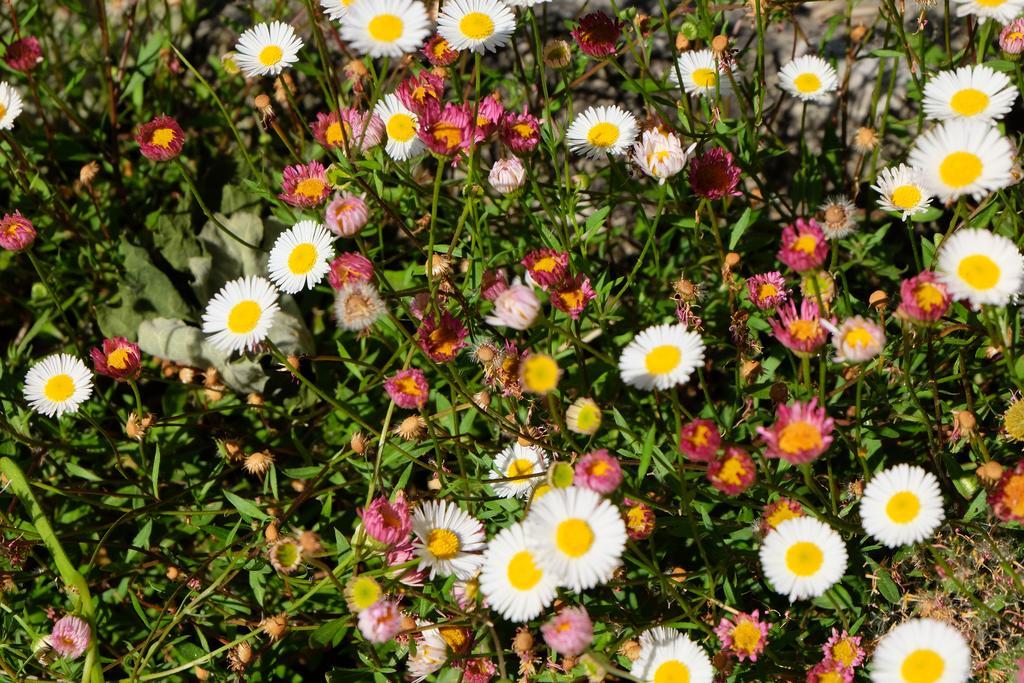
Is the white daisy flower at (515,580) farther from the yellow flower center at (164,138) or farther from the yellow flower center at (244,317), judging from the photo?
the yellow flower center at (164,138)

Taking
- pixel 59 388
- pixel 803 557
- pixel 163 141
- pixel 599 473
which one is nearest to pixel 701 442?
pixel 599 473

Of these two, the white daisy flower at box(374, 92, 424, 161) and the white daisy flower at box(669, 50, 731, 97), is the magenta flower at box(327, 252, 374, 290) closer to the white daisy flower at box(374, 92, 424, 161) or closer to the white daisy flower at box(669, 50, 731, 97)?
the white daisy flower at box(374, 92, 424, 161)

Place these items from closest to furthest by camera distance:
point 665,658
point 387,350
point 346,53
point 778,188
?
point 665,658, point 387,350, point 778,188, point 346,53

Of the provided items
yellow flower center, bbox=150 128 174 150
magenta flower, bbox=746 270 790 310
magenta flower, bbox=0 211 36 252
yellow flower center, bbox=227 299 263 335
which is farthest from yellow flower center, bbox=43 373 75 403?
magenta flower, bbox=746 270 790 310

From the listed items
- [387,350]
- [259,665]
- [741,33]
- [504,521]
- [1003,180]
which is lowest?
[259,665]

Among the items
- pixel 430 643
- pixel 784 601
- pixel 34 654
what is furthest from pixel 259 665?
pixel 784 601

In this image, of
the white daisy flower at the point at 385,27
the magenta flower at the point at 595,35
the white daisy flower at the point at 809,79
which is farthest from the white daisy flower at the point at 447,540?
the white daisy flower at the point at 809,79

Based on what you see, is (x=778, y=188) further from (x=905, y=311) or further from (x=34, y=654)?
(x=34, y=654)
